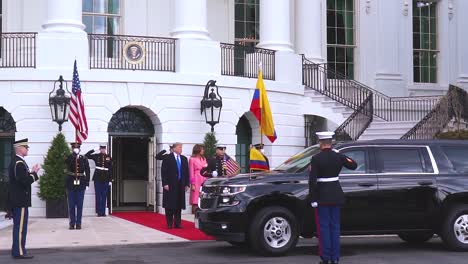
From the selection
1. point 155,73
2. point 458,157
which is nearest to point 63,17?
point 155,73

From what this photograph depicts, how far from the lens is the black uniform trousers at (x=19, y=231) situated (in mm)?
13055

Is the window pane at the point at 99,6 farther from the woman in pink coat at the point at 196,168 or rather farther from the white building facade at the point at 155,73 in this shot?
the woman in pink coat at the point at 196,168

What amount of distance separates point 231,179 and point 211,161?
220 inches

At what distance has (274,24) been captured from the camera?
26062 millimetres

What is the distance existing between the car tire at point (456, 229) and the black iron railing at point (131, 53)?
1158 centimetres

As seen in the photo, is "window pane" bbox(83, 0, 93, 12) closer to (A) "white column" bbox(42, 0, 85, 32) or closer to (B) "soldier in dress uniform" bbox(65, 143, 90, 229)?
(A) "white column" bbox(42, 0, 85, 32)

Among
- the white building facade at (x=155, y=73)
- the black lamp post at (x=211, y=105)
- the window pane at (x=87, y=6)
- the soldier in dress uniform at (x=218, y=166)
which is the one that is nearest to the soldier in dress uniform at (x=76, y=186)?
the soldier in dress uniform at (x=218, y=166)

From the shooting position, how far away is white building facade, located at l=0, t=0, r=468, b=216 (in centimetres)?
2220

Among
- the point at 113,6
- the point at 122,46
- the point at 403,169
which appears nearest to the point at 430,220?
the point at 403,169

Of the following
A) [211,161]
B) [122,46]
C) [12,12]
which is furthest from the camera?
[12,12]

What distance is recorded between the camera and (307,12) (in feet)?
94.6

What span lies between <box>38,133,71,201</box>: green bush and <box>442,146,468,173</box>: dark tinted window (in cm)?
1075

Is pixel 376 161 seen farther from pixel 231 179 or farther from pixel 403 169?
pixel 231 179

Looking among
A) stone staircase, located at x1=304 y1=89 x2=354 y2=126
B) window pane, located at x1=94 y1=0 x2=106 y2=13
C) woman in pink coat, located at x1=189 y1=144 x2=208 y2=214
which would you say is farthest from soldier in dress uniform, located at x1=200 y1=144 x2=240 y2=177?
window pane, located at x1=94 y1=0 x2=106 y2=13
